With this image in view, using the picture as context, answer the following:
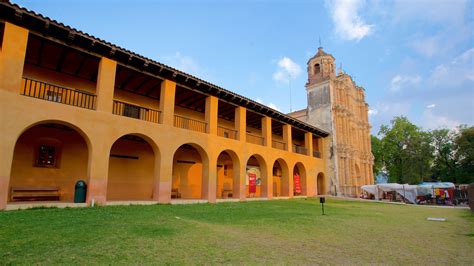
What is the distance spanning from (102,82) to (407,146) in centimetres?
4666

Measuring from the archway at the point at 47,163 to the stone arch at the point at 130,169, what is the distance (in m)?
1.54

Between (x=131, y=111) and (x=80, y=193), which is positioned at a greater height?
(x=131, y=111)

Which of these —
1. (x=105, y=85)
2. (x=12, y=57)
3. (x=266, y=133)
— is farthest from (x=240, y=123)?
(x=12, y=57)

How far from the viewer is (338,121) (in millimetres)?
29422

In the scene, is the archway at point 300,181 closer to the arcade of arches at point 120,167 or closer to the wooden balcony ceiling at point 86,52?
the arcade of arches at point 120,167

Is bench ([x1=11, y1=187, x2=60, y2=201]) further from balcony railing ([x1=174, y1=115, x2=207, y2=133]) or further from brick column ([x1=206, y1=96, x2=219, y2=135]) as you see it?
brick column ([x1=206, y1=96, x2=219, y2=135])

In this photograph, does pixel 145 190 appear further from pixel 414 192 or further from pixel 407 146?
pixel 407 146

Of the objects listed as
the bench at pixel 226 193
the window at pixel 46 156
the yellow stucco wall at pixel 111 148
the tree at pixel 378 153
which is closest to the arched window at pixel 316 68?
the yellow stucco wall at pixel 111 148

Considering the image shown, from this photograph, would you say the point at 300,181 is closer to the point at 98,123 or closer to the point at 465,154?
the point at 98,123

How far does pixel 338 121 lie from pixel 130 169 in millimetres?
22406

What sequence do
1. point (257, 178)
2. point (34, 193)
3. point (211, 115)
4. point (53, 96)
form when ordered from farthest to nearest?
point (257, 178)
point (211, 115)
point (53, 96)
point (34, 193)

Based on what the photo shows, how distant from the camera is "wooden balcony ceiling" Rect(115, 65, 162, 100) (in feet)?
46.2

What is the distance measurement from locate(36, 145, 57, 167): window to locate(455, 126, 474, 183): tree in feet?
152

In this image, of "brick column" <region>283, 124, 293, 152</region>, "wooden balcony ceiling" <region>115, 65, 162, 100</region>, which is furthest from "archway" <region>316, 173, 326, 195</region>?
"wooden balcony ceiling" <region>115, 65, 162, 100</region>
